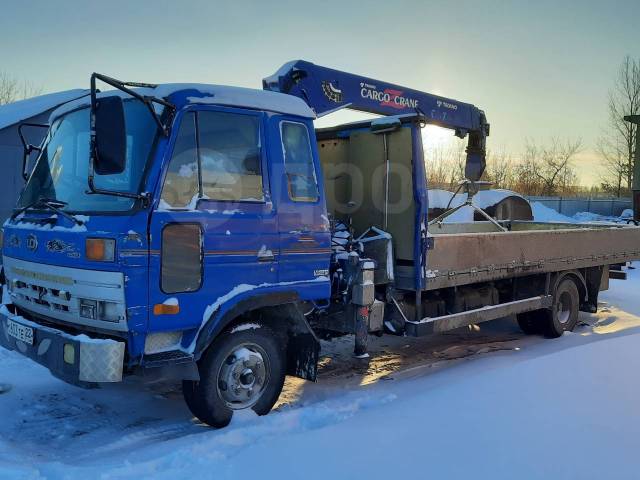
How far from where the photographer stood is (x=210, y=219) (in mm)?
4133

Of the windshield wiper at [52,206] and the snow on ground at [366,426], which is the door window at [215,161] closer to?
the windshield wiper at [52,206]

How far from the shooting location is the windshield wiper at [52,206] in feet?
13.1

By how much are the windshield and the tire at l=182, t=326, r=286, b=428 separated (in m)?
1.32

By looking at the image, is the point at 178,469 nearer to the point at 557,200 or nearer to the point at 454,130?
the point at 454,130

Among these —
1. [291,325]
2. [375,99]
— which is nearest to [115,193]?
[291,325]

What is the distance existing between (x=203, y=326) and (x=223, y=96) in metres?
1.70

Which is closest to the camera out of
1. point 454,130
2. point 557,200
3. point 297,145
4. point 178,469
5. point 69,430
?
point 178,469

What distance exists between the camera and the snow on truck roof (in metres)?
4.11

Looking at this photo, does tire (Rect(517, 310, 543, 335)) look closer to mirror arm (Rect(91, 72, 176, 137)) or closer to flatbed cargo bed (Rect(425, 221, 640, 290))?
flatbed cargo bed (Rect(425, 221, 640, 290))

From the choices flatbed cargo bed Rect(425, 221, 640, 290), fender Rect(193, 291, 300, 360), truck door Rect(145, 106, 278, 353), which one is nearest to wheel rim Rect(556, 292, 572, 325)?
flatbed cargo bed Rect(425, 221, 640, 290)

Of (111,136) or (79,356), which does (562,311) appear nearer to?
(79,356)

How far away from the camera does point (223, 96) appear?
14.0 feet

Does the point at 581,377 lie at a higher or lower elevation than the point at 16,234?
lower

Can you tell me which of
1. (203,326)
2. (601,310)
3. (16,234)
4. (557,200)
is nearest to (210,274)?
(203,326)
